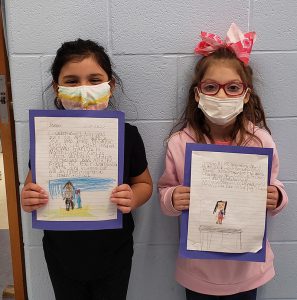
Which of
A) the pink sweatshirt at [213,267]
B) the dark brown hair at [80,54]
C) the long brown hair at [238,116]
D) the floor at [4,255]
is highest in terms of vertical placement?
the dark brown hair at [80,54]

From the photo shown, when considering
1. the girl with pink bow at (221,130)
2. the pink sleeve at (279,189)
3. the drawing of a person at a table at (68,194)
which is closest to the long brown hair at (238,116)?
the girl with pink bow at (221,130)

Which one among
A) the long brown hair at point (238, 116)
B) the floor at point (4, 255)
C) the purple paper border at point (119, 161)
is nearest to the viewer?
the purple paper border at point (119, 161)

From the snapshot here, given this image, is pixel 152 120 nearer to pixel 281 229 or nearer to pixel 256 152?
pixel 256 152

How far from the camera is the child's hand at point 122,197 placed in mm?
1055

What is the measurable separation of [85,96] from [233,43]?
1.65 feet

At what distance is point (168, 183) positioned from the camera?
121cm

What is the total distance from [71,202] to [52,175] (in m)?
0.10

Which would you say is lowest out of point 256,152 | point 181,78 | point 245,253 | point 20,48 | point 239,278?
point 239,278

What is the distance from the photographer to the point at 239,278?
46.6 inches

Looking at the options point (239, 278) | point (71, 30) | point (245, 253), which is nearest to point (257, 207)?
point (245, 253)

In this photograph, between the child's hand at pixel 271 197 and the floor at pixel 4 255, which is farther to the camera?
the floor at pixel 4 255

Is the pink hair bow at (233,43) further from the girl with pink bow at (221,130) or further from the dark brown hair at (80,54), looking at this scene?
the dark brown hair at (80,54)

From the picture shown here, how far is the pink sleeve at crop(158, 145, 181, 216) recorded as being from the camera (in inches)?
44.4

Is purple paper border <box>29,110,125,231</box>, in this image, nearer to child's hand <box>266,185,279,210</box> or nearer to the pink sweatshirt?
the pink sweatshirt
